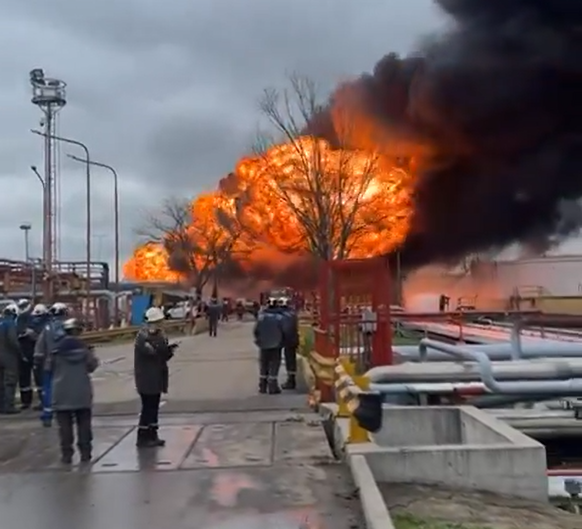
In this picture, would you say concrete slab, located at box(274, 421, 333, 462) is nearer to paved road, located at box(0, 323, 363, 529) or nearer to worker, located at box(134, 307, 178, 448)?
paved road, located at box(0, 323, 363, 529)

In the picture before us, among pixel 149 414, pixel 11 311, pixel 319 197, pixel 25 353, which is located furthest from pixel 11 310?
pixel 319 197

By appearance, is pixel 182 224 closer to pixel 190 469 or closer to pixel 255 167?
pixel 255 167

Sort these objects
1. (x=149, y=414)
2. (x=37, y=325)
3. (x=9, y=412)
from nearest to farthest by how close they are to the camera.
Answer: (x=149, y=414)
(x=9, y=412)
(x=37, y=325)

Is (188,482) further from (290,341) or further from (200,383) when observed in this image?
(200,383)

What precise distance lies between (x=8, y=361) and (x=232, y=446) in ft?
14.7

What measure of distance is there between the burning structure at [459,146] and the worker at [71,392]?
9987 mm

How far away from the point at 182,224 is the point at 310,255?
31.3m

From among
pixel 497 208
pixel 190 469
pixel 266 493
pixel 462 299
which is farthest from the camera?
pixel 462 299

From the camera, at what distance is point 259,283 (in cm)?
4528

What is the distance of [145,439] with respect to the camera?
31.7ft

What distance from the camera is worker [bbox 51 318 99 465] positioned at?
29.1ft

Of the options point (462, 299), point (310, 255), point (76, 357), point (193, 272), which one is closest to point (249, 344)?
point (310, 255)

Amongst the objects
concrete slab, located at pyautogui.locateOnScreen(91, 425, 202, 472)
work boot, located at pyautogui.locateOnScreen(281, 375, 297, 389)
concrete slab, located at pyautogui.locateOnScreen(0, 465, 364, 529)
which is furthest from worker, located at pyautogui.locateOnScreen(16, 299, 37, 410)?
concrete slab, located at pyautogui.locateOnScreen(0, 465, 364, 529)

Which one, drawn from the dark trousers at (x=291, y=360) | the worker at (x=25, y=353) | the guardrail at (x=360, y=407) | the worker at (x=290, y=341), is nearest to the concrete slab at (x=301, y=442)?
the guardrail at (x=360, y=407)
